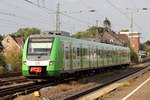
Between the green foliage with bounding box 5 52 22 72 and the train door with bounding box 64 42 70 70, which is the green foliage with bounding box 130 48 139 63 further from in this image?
the train door with bounding box 64 42 70 70

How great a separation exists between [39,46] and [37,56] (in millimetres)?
704

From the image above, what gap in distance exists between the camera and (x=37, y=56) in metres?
16.7

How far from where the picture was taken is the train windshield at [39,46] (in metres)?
16.9

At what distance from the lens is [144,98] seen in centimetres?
1131

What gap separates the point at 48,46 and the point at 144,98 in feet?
23.7

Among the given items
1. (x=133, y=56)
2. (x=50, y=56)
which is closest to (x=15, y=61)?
(x=50, y=56)

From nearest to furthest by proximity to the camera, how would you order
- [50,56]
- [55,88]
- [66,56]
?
[55,88], [50,56], [66,56]

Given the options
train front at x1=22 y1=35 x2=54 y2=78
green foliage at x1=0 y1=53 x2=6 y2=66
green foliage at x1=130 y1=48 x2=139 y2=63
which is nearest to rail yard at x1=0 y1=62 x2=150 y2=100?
train front at x1=22 y1=35 x2=54 y2=78

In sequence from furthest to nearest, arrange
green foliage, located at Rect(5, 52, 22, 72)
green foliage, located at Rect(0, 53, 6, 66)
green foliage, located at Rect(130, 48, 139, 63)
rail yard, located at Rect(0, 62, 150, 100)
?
green foliage, located at Rect(130, 48, 139, 63)
green foliage, located at Rect(5, 52, 22, 72)
green foliage, located at Rect(0, 53, 6, 66)
rail yard, located at Rect(0, 62, 150, 100)

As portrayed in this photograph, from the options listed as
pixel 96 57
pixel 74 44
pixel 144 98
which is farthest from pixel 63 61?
pixel 96 57

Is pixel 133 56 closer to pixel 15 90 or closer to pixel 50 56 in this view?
pixel 50 56

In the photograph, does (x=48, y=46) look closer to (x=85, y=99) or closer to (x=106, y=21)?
(x=85, y=99)

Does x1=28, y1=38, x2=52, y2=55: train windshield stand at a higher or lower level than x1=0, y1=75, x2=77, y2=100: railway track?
higher

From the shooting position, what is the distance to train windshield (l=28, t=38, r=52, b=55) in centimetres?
1691
